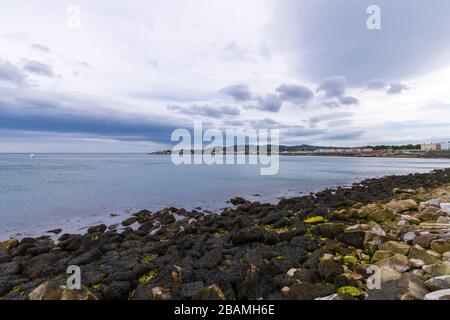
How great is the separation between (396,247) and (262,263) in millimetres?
2710

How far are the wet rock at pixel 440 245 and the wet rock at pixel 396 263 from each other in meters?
0.89

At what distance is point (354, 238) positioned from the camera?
623cm

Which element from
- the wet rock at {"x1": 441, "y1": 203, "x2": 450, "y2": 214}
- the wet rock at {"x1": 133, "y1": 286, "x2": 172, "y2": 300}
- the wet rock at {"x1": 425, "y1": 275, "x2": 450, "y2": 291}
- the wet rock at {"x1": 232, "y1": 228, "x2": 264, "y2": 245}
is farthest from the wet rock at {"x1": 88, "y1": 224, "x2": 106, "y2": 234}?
the wet rock at {"x1": 441, "y1": 203, "x2": 450, "y2": 214}

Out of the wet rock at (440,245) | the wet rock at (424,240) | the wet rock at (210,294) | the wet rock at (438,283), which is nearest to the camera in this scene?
the wet rock at (438,283)

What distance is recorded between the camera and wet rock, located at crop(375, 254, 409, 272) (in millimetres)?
4492

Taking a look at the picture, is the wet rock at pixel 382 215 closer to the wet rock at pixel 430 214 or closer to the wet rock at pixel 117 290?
the wet rock at pixel 430 214

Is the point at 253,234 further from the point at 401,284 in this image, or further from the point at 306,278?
the point at 401,284

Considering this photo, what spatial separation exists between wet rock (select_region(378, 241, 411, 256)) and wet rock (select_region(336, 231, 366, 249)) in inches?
22.3

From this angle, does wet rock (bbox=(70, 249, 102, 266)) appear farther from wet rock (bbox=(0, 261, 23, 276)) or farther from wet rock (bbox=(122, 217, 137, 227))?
wet rock (bbox=(122, 217, 137, 227))

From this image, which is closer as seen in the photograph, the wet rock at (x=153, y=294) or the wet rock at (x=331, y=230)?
the wet rock at (x=153, y=294)

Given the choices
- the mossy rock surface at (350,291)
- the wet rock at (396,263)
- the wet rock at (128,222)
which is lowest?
the wet rock at (128,222)

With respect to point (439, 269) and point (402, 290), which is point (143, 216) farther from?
point (439, 269)

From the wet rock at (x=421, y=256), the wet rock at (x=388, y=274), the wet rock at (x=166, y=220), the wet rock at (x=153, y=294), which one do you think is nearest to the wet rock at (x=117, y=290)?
the wet rock at (x=153, y=294)

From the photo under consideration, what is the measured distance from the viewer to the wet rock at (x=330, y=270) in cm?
445
